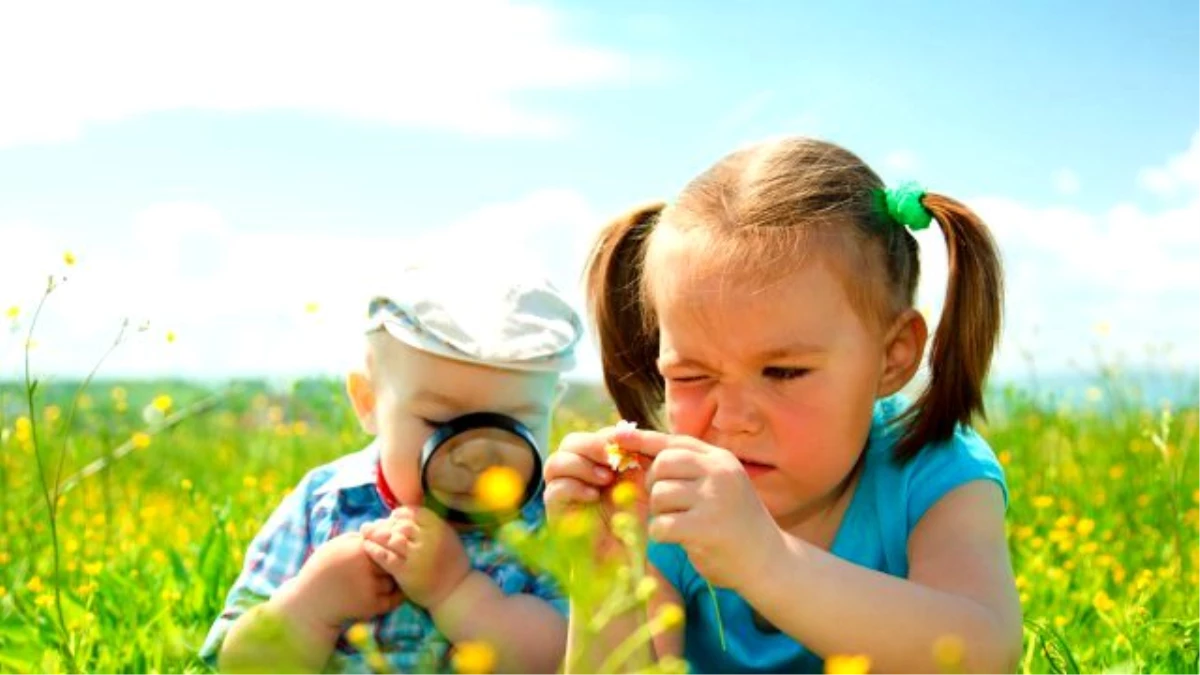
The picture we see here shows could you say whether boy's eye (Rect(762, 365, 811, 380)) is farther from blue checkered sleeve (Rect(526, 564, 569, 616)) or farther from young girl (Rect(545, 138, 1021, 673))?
blue checkered sleeve (Rect(526, 564, 569, 616))

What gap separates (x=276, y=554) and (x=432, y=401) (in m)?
0.54

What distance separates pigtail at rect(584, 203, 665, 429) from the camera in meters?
2.89

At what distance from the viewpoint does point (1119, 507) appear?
15.7ft

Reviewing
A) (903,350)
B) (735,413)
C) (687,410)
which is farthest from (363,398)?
(903,350)

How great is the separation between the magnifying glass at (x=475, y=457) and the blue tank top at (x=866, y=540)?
1.01ft

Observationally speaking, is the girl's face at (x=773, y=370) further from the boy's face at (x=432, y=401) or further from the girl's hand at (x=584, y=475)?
the boy's face at (x=432, y=401)


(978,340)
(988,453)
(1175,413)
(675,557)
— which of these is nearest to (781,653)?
(675,557)

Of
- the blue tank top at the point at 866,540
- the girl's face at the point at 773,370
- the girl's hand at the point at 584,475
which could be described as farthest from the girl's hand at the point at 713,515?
the blue tank top at the point at 866,540

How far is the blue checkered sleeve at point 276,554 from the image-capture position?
2.97 metres

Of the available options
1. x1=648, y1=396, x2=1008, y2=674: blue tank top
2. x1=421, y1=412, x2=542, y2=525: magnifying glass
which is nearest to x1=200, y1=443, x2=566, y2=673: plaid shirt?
x1=421, y1=412, x2=542, y2=525: magnifying glass

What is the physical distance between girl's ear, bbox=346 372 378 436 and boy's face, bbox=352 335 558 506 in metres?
0.11

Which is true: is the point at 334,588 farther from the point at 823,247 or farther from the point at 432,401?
the point at 823,247

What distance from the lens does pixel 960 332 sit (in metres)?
2.65

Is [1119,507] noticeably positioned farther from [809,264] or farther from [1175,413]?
[809,264]
